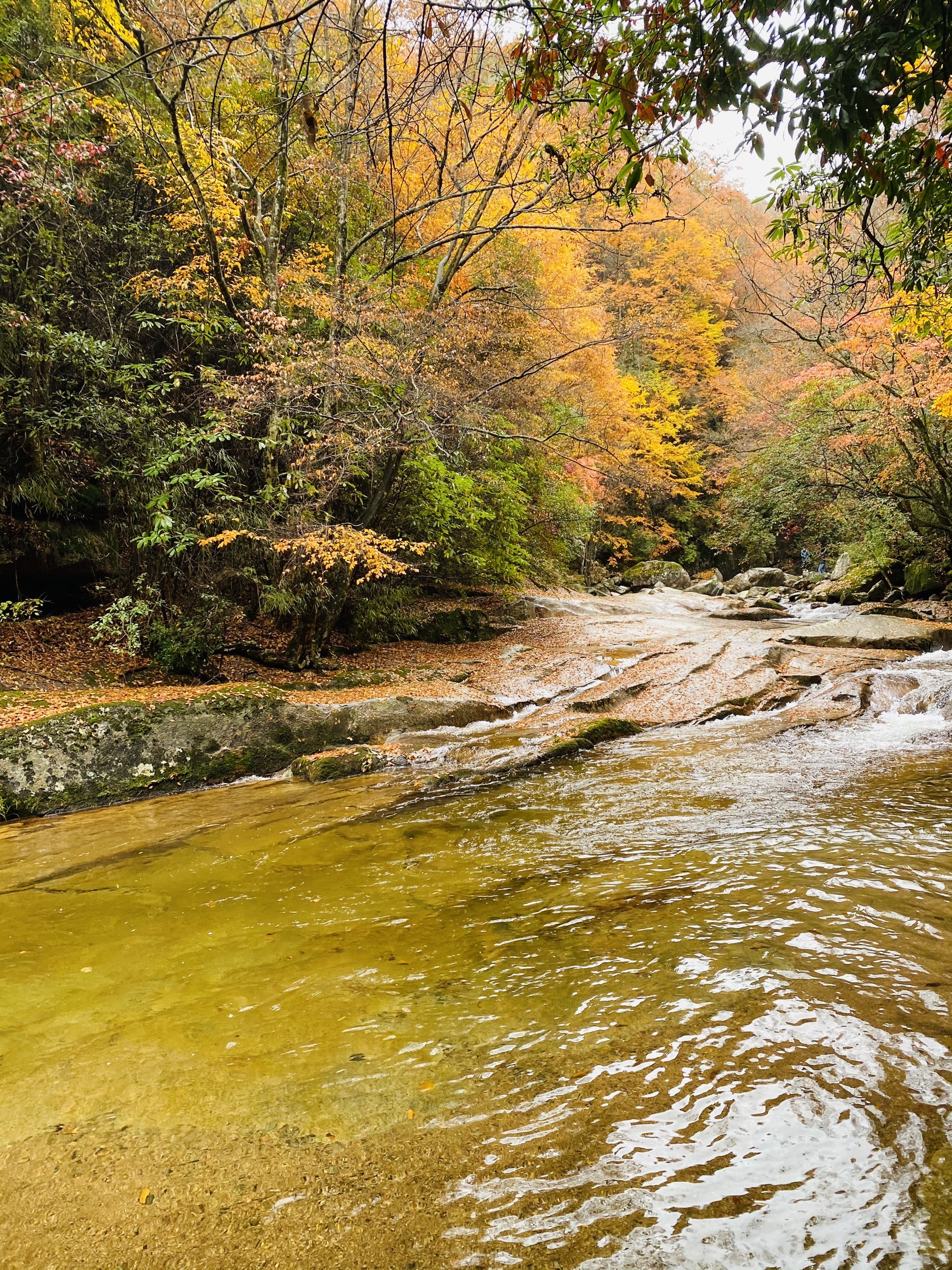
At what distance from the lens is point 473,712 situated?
862cm

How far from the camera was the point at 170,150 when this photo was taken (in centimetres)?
918

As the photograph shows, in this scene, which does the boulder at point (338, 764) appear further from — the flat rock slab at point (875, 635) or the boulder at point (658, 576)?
the boulder at point (658, 576)

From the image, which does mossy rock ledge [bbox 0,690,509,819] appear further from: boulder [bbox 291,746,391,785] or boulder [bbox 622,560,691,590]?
boulder [bbox 622,560,691,590]

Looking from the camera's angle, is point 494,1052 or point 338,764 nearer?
point 494,1052

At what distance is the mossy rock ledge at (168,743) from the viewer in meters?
5.89

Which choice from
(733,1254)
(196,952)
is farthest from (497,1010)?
(196,952)

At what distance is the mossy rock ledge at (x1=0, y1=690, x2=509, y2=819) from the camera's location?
5891mm

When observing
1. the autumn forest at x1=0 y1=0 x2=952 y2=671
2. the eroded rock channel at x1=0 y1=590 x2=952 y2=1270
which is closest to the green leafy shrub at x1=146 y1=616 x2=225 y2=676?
the autumn forest at x1=0 y1=0 x2=952 y2=671

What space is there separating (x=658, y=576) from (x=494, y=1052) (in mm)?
26014

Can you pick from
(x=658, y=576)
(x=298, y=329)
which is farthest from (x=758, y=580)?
(x=298, y=329)

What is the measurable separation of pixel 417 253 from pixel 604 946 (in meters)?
9.91

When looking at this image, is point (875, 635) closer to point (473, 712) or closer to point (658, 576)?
point (473, 712)

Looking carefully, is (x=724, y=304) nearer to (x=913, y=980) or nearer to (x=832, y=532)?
(x=832, y=532)

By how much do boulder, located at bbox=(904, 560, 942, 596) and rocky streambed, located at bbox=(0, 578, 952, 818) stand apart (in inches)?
96.8
